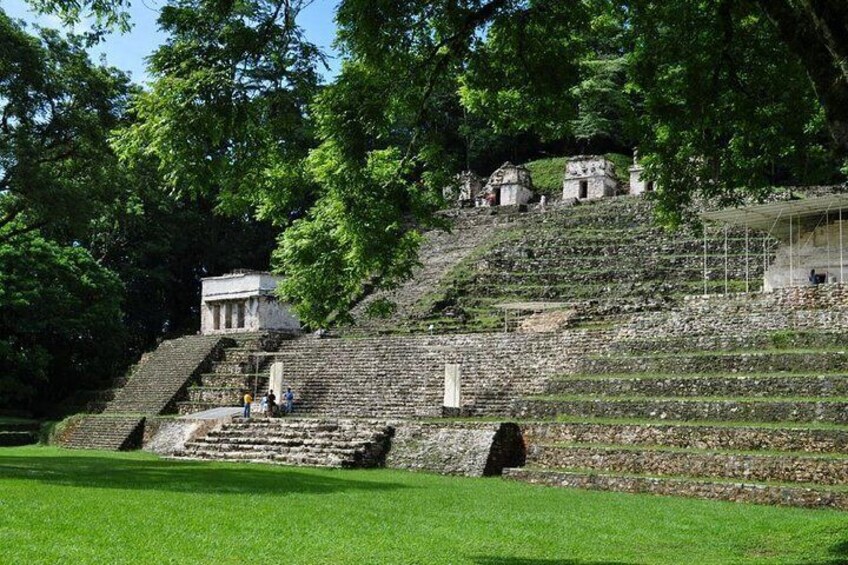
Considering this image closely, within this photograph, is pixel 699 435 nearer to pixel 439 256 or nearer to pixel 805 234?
pixel 805 234

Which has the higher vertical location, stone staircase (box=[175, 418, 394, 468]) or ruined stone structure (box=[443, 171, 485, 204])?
ruined stone structure (box=[443, 171, 485, 204])

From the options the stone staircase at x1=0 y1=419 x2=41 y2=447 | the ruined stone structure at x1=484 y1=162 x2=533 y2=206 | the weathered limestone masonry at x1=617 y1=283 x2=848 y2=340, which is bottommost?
the stone staircase at x1=0 y1=419 x2=41 y2=447

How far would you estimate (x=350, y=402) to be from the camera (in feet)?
80.4

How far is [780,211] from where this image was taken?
2419 cm

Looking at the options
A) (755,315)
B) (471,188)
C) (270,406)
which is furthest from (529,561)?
(471,188)

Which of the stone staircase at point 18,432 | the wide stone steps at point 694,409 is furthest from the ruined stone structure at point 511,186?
the wide stone steps at point 694,409

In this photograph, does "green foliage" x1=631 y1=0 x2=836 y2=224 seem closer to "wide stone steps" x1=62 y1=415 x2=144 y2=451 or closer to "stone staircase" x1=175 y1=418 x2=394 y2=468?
"stone staircase" x1=175 y1=418 x2=394 y2=468

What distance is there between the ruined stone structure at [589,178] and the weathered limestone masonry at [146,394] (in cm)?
1939

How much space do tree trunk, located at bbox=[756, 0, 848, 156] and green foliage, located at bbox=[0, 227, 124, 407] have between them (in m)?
25.8

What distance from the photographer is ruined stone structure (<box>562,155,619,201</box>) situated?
4353 cm

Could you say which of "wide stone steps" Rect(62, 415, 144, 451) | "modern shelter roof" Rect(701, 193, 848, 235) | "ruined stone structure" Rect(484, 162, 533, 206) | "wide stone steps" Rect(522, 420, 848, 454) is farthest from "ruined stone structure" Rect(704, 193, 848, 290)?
"ruined stone structure" Rect(484, 162, 533, 206)

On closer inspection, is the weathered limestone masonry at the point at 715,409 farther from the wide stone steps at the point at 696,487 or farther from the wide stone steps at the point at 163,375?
the wide stone steps at the point at 163,375

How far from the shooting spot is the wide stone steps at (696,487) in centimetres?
1344

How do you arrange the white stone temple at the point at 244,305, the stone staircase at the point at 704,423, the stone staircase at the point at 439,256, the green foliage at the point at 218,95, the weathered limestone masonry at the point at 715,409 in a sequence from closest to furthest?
the green foliage at the point at 218,95 < the stone staircase at the point at 704,423 < the weathered limestone masonry at the point at 715,409 < the stone staircase at the point at 439,256 < the white stone temple at the point at 244,305
